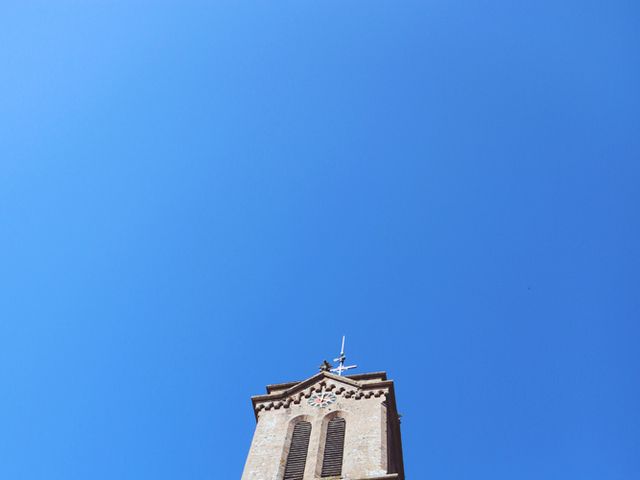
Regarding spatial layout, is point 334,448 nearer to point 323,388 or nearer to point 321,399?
point 321,399

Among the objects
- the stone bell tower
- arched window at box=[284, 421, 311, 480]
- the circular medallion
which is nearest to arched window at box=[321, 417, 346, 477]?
the stone bell tower

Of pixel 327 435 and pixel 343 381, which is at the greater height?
pixel 343 381

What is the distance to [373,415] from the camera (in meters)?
35.0

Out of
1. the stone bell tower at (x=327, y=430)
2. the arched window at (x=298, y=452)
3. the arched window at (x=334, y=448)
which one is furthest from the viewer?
the arched window at (x=298, y=452)

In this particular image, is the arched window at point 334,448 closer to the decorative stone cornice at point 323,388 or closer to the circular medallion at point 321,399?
the circular medallion at point 321,399

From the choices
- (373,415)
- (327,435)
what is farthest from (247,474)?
(373,415)

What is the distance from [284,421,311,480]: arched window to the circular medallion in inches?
59.1

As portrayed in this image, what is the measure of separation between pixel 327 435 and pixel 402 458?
7.10 meters

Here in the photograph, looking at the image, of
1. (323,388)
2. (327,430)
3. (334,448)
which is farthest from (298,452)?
(323,388)

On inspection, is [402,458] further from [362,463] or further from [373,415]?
[362,463]

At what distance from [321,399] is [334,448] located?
4226 mm

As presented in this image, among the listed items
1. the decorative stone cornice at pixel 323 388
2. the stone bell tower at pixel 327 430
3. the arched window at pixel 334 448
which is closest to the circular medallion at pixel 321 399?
the stone bell tower at pixel 327 430

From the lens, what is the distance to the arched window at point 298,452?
1270 inches

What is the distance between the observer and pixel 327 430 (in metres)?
35.0
